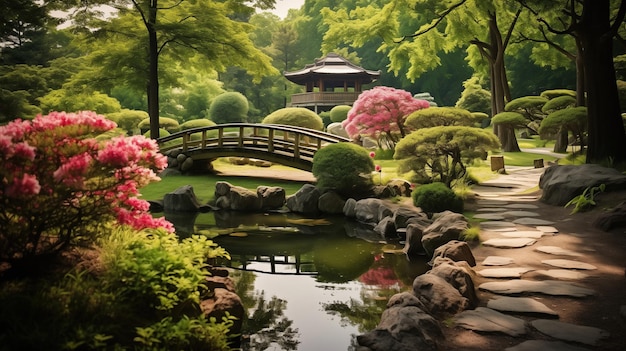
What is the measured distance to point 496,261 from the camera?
5961mm

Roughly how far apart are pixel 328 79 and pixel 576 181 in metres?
26.1

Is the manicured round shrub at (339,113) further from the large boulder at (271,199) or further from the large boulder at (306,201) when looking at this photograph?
the large boulder at (306,201)

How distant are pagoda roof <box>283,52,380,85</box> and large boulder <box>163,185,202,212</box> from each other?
21.9 metres

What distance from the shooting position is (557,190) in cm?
927

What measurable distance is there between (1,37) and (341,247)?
1769 centimetres

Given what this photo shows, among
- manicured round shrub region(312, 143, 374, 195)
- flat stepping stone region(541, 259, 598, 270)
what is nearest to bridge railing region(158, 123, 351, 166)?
manicured round shrub region(312, 143, 374, 195)

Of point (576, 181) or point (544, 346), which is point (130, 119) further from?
point (544, 346)

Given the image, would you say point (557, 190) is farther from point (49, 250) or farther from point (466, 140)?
point (49, 250)

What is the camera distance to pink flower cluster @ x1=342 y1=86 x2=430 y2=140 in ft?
57.9

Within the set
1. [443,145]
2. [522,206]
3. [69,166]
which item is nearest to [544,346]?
[69,166]

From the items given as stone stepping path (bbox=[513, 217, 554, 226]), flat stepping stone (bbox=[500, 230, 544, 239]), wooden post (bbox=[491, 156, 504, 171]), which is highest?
wooden post (bbox=[491, 156, 504, 171])

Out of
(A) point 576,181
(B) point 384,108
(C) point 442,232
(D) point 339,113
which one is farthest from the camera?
(D) point 339,113

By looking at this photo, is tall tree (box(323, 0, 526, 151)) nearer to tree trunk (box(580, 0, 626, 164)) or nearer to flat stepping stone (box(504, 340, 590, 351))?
tree trunk (box(580, 0, 626, 164))

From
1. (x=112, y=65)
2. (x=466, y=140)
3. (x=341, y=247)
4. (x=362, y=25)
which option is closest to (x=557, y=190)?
(x=466, y=140)
